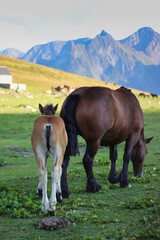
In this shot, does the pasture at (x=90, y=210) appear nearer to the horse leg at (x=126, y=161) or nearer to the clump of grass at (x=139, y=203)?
the clump of grass at (x=139, y=203)

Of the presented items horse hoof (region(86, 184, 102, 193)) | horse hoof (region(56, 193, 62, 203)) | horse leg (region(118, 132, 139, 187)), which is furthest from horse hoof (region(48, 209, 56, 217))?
horse leg (region(118, 132, 139, 187))

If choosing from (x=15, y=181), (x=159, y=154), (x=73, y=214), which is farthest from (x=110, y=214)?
(x=159, y=154)

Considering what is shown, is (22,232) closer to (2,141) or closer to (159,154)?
(159,154)

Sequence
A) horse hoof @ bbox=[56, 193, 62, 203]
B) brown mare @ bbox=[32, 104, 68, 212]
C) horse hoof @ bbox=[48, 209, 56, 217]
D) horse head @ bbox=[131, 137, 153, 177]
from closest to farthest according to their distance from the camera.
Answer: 1. horse hoof @ bbox=[48, 209, 56, 217]
2. brown mare @ bbox=[32, 104, 68, 212]
3. horse hoof @ bbox=[56, 193, 62, 203]
4. horse head @ bbox=[131, 137, 153, 177]

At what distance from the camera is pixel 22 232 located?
23.6 feet

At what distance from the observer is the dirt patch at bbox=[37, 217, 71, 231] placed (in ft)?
23.9

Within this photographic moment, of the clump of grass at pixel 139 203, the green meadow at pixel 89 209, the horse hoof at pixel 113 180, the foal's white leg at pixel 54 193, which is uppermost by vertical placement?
the foal's white leg at pixel 54 193

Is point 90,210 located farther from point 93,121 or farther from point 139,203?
point 93,121

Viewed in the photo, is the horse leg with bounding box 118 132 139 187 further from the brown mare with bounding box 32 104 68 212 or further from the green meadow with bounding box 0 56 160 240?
the brown mare with bounding box 32 104 68 212

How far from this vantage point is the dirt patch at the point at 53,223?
729 centimetres

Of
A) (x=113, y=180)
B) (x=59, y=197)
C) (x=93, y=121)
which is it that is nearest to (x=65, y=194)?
(x=59, y=197)

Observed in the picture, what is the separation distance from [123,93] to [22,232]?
18.1 feet

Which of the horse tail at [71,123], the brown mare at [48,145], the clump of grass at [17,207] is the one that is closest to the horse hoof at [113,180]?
the horse tail at [71,123]

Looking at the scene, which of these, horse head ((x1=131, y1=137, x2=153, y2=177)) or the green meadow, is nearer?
the green meadow
